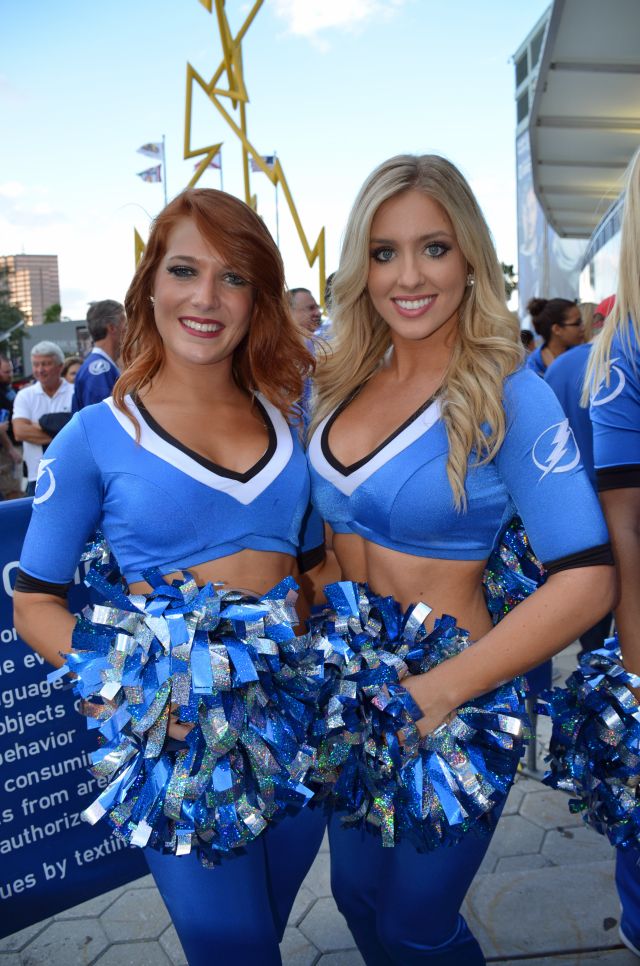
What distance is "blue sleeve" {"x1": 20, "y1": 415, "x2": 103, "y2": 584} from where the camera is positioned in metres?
1.59

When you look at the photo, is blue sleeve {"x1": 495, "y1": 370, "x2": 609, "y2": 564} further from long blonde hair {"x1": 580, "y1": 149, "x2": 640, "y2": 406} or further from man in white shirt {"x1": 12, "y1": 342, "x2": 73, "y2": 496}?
man in white shirt {"x1": 12, "y1": 342, "x2": 73, "y2": 496}

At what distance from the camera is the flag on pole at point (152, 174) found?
22406 mm

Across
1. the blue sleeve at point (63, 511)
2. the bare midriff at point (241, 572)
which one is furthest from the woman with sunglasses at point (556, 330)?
the blue sleeve at point (63, 511)

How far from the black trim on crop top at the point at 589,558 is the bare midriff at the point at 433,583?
236mm

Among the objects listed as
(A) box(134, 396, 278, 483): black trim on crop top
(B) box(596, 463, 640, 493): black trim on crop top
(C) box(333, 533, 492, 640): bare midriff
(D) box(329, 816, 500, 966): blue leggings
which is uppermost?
(A) box(134, 396, 278, 483): black trim on crop top

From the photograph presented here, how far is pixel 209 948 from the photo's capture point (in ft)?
5.23

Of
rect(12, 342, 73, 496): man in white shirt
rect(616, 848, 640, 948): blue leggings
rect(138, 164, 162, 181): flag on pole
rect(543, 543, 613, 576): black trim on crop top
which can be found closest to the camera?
rect(543, 543, 613, 576): black trim on crop top

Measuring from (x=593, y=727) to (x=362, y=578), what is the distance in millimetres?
549

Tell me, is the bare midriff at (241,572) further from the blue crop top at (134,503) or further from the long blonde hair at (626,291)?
the long blonde hair at (626,291)

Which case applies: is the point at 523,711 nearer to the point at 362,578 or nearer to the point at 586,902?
the point at 362,578

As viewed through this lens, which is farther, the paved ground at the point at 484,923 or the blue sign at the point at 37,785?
the paved ground at the point at 484,923

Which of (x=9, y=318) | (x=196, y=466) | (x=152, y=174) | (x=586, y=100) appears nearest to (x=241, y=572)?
(x=196, y=466)

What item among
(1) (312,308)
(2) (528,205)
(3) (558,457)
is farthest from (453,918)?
(2) (528,205)

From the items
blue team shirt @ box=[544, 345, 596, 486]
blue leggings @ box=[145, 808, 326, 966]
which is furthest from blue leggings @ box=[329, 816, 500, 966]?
blue team shirt @ box=[544, 345, 596, 486]
